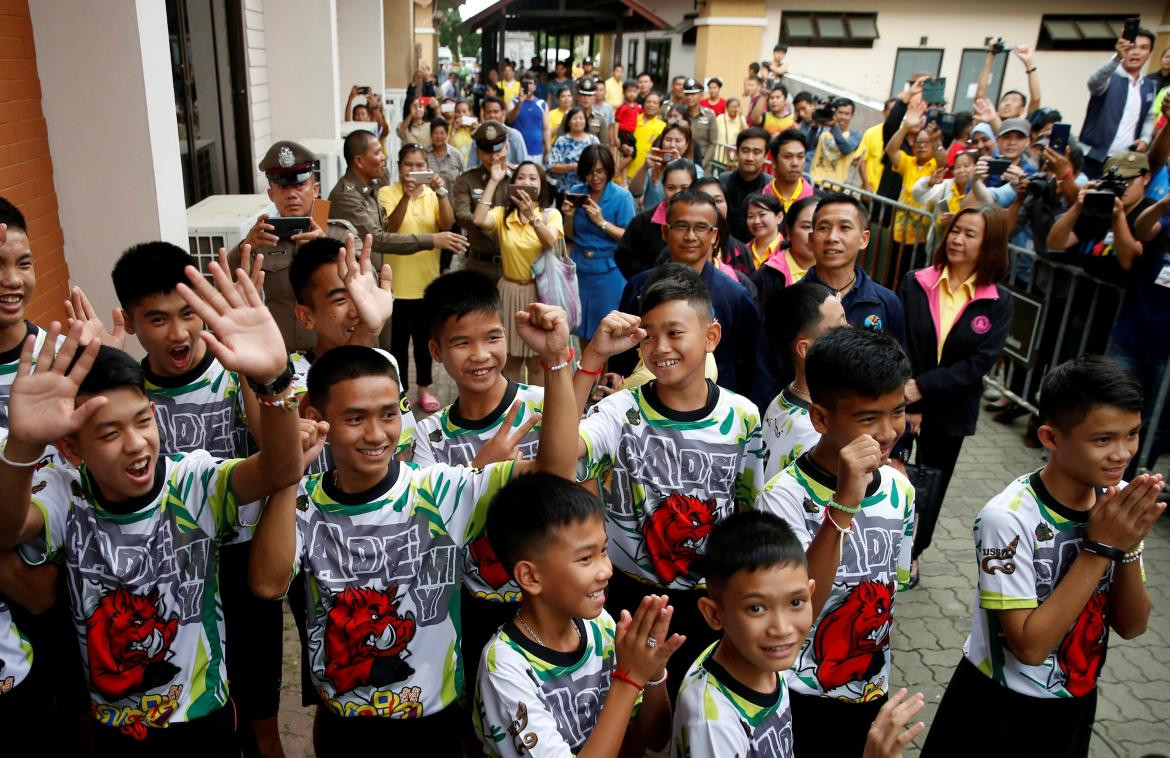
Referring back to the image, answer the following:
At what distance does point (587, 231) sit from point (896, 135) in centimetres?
375

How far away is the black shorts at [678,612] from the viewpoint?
8.99ft

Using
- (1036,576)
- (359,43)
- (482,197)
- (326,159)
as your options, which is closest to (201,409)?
(1036,576)

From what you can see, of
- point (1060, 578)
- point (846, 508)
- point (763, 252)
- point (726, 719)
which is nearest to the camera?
point (726, 719)

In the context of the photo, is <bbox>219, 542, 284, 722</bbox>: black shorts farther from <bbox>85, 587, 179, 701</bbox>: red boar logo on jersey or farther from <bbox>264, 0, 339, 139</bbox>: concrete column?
<bbox>264, 0, 339, 139</bbox>: concrete column

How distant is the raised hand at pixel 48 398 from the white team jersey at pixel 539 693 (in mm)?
1057

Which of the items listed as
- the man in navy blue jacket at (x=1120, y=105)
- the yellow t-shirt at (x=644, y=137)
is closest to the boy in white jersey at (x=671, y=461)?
the man in navy blue jacket at (x=1120, y=105)

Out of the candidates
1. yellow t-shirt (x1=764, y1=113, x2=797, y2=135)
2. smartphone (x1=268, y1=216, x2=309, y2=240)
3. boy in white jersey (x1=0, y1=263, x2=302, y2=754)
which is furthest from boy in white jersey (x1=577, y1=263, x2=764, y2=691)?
yellow t-shirt (x1=764, y1=113, x2=797, y2=135)

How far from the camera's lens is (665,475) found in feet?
8.93

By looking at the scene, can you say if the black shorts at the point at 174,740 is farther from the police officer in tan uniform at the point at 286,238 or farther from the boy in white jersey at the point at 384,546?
the police officer in tan uniform at the point at 286,238

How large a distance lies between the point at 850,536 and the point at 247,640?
1.94m

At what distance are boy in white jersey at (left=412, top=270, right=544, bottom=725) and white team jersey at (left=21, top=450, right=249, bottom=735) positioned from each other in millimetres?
722

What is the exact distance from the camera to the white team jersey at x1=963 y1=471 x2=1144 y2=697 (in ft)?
7.49

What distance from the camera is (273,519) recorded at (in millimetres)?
2115

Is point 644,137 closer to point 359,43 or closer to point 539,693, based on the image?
point 359,43
